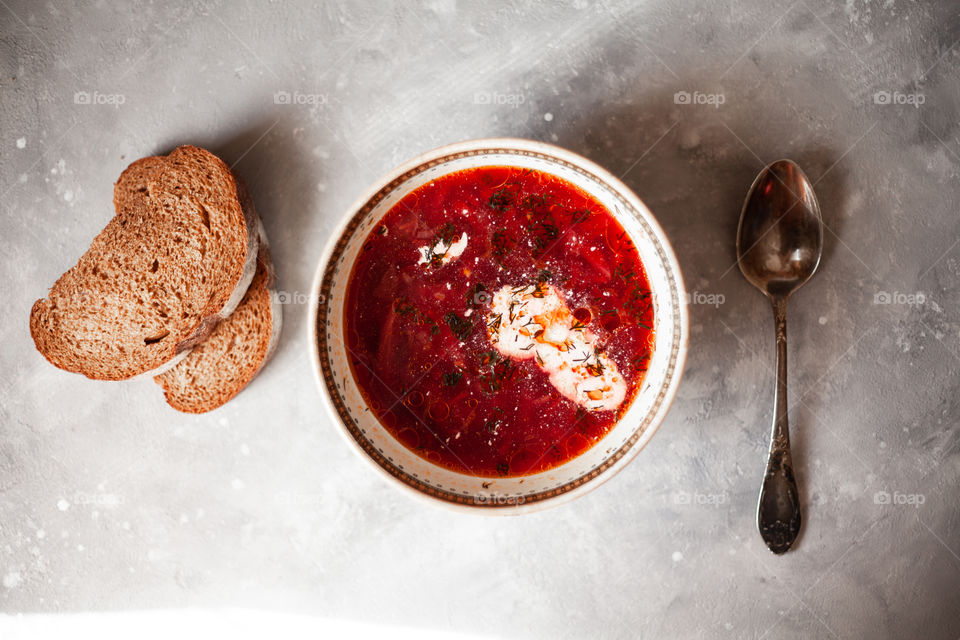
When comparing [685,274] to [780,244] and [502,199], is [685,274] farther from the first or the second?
[502,199]

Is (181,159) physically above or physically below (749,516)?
above

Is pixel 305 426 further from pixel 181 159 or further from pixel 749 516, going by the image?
pixel 749 516

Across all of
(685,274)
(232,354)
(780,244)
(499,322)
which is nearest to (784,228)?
(780,244)

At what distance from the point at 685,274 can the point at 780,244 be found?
0.30 metres

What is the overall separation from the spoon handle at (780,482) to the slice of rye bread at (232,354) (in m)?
1.68

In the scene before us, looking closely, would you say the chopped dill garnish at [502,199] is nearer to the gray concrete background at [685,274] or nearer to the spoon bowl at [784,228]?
the gray concrete background at [685,274]

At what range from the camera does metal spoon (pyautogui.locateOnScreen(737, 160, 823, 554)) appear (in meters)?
1.89

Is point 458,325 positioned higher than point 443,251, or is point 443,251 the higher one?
point 443,251

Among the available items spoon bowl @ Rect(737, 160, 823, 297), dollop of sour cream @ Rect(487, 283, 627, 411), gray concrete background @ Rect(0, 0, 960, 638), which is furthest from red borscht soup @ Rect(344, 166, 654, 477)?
spoon bowl @ Rect(737, 160, 823, 297)

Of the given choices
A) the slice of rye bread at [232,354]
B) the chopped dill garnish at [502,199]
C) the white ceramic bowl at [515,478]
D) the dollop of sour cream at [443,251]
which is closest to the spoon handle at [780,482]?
the white ceramic bowl at [515,478]

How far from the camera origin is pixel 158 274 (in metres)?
1.93

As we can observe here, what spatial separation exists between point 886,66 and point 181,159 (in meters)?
2.42

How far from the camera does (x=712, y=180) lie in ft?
6.56

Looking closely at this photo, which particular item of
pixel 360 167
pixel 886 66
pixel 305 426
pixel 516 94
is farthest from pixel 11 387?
pixel 886 66
